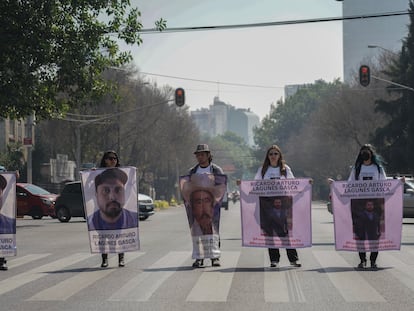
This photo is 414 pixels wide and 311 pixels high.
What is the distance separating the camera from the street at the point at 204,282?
31.6 ft

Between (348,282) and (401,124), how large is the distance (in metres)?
52.3

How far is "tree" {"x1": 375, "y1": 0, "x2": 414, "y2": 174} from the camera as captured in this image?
202 ft

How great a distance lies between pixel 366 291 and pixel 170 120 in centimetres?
7210

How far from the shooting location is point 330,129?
75562 millimetres

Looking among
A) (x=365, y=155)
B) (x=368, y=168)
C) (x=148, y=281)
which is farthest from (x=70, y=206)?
(x=148, y=281)

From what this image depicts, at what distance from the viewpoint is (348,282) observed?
37.5 feet

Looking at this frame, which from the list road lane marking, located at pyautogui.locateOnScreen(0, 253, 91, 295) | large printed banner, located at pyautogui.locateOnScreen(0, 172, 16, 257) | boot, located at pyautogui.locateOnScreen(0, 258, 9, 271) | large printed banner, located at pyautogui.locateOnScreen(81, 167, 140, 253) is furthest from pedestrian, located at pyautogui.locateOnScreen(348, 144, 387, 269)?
boot, located at pyautogui.locateOnScreen(0, 258, 9, 271)

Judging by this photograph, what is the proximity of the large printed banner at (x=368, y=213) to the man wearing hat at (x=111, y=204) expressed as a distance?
129 inches

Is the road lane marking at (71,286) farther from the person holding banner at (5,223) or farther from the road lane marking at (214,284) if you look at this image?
the person holding banner at (5,223)

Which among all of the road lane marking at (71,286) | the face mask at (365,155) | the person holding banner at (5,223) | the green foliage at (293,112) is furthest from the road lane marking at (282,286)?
the green foliage at (293,112)

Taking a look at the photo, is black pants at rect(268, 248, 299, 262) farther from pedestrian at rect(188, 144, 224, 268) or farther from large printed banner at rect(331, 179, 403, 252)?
pedestrian at rect(188, 144, 224, 268)

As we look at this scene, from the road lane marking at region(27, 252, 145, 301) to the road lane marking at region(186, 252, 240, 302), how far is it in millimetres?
1441

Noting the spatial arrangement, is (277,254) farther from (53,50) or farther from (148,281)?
(53,50)

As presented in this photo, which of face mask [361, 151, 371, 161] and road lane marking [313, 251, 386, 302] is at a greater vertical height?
face mask [361, 151, 371, 161]
